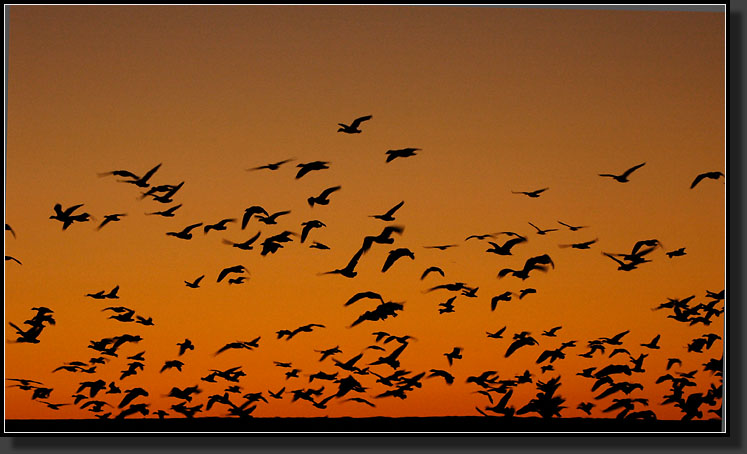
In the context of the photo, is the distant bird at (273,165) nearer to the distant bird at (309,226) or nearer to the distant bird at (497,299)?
the distant bird at (309,226)

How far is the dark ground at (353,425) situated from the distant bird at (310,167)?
118 centimetres

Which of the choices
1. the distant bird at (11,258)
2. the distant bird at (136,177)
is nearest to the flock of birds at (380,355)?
the distant bird at (136,177)

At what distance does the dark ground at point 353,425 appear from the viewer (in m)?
4.86

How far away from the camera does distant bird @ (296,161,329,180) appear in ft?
16.4

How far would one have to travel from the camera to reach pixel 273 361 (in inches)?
196

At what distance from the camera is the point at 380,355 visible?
496 centimetres

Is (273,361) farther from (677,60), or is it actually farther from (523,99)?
(677,60)

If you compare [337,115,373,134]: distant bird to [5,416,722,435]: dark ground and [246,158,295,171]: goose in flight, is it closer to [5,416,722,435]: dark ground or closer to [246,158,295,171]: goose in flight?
[246,158,295,171]: goose in flight

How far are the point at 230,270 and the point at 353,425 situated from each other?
947mm

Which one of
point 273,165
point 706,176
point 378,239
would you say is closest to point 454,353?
point 378,239

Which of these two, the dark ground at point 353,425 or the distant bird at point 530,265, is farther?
the distant bird at point 530,265

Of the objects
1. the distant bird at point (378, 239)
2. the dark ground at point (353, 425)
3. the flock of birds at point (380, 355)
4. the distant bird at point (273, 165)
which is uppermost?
the distant bird at point (273, 165)

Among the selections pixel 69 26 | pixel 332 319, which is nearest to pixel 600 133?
pixel 332 319

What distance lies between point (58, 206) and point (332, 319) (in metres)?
1.40
